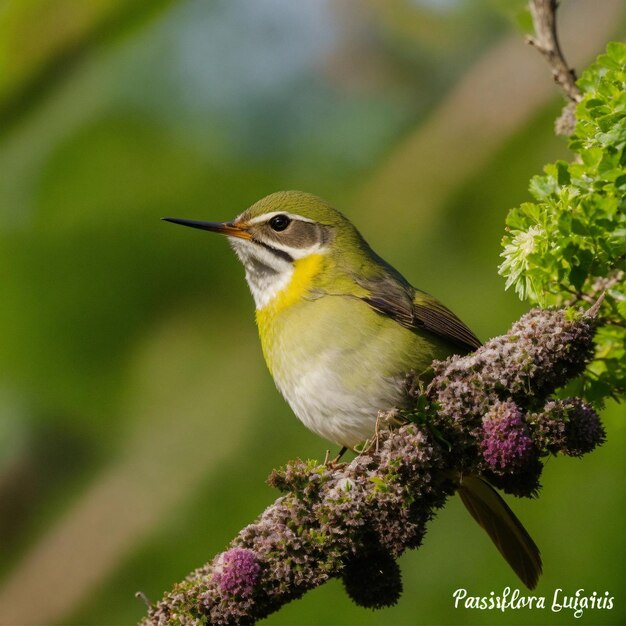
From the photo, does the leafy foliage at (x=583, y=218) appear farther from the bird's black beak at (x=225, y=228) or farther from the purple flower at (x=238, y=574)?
the bird's black beak at (x=225, y=228)

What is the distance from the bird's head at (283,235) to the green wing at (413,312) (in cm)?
36

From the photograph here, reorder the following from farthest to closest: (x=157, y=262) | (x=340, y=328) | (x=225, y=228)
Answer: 1. (x=157, y=262)
2. (x=225, y=228)
3. (x=340, y=328)

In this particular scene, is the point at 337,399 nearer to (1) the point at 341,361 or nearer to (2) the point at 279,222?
(1) the point at 341,361

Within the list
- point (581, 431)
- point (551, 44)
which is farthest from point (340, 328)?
point (551, 44)

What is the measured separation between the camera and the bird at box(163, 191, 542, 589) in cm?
497

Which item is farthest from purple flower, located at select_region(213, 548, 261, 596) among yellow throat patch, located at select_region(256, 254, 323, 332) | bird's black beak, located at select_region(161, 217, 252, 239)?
bird's black beak, located at select_region(161, 217, 252, 239)

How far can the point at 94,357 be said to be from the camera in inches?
343

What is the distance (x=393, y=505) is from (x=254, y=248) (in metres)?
2.30

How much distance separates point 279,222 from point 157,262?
341 centimetres

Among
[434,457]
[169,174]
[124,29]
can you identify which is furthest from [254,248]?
[124,29]

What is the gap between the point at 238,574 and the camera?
3.87 metres

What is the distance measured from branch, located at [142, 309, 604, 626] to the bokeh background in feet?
13.0

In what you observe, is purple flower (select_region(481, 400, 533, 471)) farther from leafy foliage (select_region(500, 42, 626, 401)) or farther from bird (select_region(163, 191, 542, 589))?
bird (select_region(163, 191, 542, 589))

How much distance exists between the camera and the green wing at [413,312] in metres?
5.27
